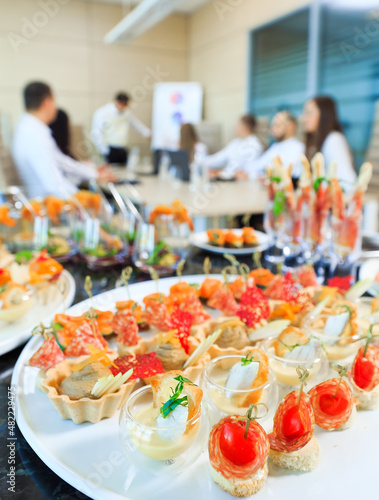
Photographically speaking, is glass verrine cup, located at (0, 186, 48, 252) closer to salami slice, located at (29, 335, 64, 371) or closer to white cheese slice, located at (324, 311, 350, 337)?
salami slice, located at (29, 335, 64, 371)

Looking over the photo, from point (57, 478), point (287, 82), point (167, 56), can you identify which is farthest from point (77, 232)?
point (167, 56)

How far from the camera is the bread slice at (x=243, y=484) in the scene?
52 centimetres

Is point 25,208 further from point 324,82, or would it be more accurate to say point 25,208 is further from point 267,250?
point 324,82

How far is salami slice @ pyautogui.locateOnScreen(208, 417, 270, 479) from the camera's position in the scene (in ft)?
1.70

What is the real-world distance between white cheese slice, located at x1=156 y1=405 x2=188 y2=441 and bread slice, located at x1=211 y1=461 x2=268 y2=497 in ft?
0.23

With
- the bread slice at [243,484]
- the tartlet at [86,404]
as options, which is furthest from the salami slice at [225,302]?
the bread slice at [243,484]

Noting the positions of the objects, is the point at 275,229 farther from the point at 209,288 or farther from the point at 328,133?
the point at 328,133

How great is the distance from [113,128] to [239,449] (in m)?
6.34

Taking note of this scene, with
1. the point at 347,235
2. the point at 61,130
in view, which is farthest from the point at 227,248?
the point at 61,130

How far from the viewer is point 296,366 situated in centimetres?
70

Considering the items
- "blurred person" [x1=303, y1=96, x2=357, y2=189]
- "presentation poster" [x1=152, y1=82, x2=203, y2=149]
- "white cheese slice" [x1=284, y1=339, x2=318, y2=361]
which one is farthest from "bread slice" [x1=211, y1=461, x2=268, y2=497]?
"presentation poster" [x1=152, y1=82, x2=203, y2=149]

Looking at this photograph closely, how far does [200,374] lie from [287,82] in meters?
4.96

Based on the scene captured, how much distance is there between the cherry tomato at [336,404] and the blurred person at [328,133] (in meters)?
3.37

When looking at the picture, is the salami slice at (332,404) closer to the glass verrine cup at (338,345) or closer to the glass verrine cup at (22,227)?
the glass verrine cup at (338,345)
